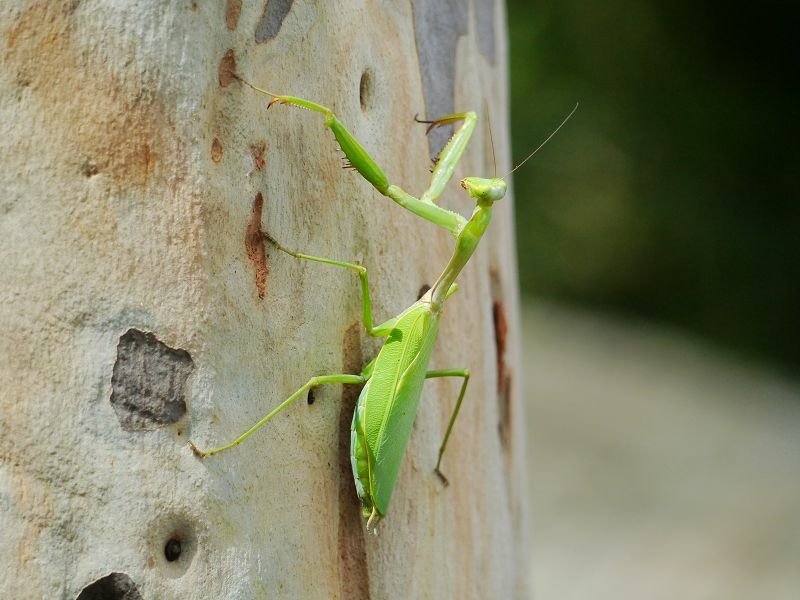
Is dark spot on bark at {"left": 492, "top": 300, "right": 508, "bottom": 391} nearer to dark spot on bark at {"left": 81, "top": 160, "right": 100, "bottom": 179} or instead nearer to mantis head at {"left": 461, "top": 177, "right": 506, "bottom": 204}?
mantis head at {"left": 461, "top": 177, "right": 506, "bottom": 204}

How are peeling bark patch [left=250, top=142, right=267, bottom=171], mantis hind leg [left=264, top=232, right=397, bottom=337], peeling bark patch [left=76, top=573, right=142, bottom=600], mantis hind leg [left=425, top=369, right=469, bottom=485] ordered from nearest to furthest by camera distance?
peeling bark patch [left=76, top=573, right=142, bottom=600]
peeling bark patch [left=250, top=142, right=267, bottom=171]
mantis hind leg [left=264, top=232, right=397, bottom=337]
mantis hind leg [left=425, top=369, right=469, bottom=485]

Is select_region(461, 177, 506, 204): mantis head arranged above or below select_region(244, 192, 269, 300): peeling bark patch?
above

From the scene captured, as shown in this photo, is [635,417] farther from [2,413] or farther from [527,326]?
[2,413]

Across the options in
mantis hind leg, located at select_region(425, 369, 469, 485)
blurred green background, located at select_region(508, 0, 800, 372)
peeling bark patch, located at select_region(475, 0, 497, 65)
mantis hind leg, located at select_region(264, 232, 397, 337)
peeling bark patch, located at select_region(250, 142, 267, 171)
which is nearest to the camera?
peeling bark patch, located at select_region(250, 142, 267, 171)

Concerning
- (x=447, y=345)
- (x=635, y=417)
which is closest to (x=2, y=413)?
(x=447, y=345)

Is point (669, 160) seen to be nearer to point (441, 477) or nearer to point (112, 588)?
point (441, 477)

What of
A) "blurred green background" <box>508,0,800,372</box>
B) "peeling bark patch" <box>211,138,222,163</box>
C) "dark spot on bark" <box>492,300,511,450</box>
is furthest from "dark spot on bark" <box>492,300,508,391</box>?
"blurred green background" <box>508,0,800,372</box>
